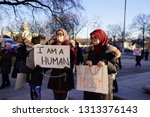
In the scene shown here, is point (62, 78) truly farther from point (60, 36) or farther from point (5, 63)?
point (5, 63)

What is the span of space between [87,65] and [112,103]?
2.63 feet

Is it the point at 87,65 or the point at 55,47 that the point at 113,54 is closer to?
the point at 87,65

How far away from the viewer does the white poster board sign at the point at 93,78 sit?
5536 millimetres

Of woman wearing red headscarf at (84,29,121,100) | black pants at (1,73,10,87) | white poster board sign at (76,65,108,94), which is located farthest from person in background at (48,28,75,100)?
black pants at (1,73,10,87)

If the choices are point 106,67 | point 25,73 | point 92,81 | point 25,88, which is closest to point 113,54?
point 106,67

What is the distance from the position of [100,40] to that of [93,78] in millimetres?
667

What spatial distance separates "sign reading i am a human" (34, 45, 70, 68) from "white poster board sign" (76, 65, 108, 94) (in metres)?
0.58

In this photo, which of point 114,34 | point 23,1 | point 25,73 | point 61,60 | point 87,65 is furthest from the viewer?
point 114,34

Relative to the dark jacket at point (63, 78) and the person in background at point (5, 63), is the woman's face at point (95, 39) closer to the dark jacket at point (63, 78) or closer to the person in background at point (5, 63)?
the dark jacket at point (63, 78)

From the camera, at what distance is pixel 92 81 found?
580cm

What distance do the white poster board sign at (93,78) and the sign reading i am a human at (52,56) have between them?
58cm

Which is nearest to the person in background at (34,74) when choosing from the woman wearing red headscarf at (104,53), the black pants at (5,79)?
the woman wearing red headscarf at (104,53)

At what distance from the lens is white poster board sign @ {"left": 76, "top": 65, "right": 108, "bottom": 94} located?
5.54 m

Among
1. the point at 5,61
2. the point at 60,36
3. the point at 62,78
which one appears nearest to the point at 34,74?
the point at 62,78
